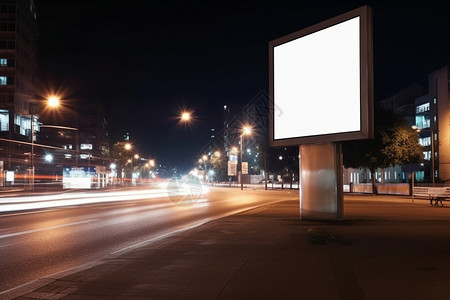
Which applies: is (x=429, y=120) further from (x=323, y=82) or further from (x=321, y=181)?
(x=323, y=82)

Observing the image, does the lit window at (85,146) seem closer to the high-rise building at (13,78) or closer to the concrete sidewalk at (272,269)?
the high-rise building at (13,78)

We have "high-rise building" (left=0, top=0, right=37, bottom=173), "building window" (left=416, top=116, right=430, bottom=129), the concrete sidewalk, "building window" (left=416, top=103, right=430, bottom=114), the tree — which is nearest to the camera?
the concrete sidewalk

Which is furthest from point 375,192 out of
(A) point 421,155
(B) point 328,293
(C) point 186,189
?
(B) point 328,293

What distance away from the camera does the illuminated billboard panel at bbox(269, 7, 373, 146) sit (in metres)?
14.2

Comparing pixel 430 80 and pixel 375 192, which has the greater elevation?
pixel 430 80

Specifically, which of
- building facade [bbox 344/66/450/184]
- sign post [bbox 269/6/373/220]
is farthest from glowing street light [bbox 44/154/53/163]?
sign post [bbox 269/6/373/220]

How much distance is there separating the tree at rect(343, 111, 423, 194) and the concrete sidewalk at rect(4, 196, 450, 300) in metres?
33.9

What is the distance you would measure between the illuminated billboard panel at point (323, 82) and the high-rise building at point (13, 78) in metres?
67.5

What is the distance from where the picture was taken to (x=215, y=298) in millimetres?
6121

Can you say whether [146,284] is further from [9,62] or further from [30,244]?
[9,62]

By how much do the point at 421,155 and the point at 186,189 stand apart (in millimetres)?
25919

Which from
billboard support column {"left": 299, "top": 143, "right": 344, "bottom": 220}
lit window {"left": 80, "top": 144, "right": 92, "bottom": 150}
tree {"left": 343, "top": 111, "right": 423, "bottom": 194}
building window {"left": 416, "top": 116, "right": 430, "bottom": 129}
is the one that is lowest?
billboard support column {"left": 299, "top": 143, "right": 344, "bottom": 220}

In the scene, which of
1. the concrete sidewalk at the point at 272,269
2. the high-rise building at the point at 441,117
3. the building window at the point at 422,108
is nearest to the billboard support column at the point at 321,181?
the concrete sidewalk at the point at 272,269

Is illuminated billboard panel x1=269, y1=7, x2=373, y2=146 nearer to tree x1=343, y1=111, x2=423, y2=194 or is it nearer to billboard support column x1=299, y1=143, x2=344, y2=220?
billboard support column x1=299, y1=143, x2=344, y2=220
